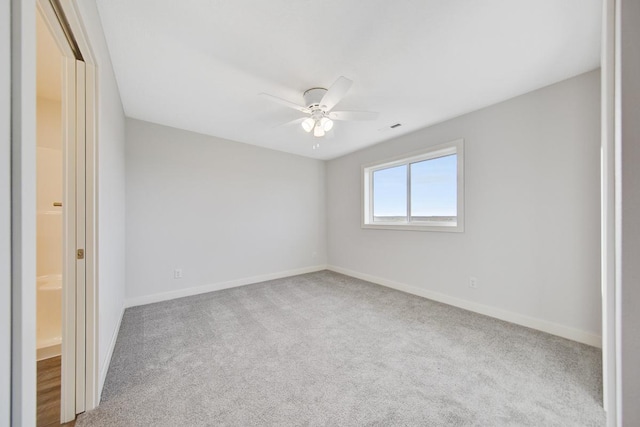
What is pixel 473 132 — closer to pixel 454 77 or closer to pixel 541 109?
pixel 541 109

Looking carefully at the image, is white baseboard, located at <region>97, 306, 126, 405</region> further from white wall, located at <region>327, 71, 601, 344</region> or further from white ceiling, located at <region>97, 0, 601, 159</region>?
white wall, located at <region>327, 71, 601, 344</region>

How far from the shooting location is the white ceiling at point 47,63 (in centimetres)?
161

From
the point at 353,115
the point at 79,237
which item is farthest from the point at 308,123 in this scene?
the point at 79,237

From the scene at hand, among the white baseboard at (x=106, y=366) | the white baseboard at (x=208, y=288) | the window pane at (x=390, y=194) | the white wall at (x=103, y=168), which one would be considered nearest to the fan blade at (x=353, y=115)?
the window pane at (x=390, y=194)

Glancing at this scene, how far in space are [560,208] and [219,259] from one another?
407 cm

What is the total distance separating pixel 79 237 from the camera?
137 centimetres

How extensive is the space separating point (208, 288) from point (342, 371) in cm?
251

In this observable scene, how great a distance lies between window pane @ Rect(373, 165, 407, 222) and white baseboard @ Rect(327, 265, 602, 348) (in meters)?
1.04

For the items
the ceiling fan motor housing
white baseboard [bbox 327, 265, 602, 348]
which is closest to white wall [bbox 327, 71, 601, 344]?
white baseboard [bbox 327, 265, 602, 348]

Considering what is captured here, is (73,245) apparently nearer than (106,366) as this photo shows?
Yes

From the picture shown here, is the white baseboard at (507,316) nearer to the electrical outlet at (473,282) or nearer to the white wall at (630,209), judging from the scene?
the electrical outlet at (473,282)

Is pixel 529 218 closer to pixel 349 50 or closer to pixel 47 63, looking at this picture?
pixel 349 50

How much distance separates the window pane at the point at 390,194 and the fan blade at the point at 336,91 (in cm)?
202

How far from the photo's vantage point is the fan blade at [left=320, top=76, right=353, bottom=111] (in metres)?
1.78
